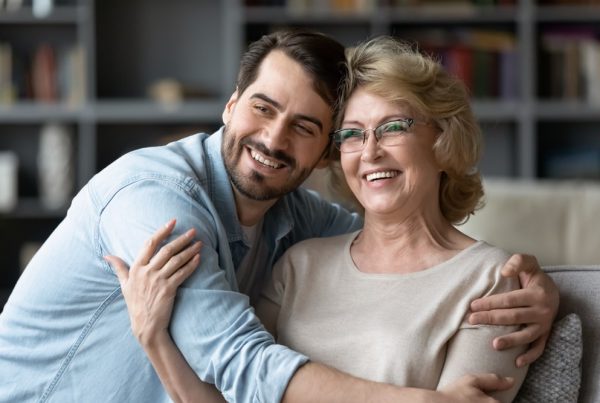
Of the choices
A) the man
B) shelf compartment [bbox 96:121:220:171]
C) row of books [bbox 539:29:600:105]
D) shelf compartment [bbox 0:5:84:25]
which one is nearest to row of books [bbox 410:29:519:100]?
row of books [bbox 539:29:600:105]

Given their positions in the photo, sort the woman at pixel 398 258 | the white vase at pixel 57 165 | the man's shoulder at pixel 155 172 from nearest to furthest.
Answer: the woman at pixel 398 258
the man's shoulder at pixel 155 172
the white vase at pixel 57 165

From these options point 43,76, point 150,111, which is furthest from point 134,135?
point 43,76

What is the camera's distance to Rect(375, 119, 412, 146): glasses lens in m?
1.78

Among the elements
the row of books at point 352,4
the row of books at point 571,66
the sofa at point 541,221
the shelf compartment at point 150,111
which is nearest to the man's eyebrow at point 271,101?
the sofa at point 541,221

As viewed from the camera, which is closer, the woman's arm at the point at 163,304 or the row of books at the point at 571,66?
the woman's arm at the point at 163,304

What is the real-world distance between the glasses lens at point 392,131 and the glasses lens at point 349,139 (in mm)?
48

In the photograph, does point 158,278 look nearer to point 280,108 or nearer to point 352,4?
point 280,108

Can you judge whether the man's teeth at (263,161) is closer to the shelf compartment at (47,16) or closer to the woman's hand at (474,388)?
the woman's hand at (474,388)

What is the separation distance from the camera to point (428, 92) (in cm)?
179

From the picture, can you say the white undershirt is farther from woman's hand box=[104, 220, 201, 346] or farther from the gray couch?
the gray couch

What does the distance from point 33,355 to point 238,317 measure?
20.9 inches

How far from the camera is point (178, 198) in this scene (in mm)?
1698

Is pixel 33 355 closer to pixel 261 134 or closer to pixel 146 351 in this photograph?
pixel 146 351

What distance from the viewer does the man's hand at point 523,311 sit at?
159cm
